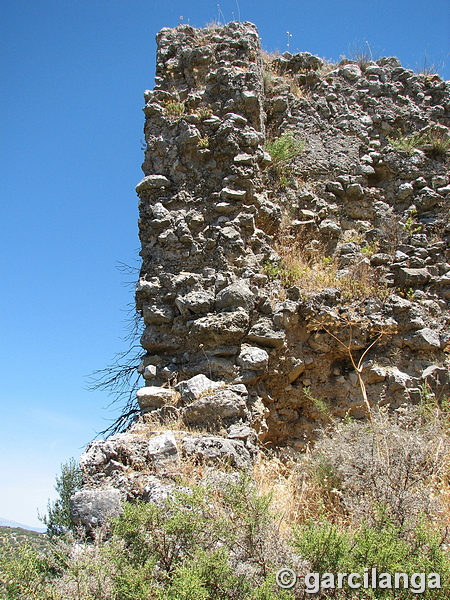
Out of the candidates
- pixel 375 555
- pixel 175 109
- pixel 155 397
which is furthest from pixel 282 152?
pixel 375 555

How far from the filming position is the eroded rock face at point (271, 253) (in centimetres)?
525

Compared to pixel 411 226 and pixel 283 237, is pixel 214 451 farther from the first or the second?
pixel 411 226

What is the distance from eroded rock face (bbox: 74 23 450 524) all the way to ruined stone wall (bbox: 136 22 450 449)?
20mm

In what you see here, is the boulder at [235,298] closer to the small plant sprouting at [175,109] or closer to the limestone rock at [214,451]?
the limestone rock at [214,451]

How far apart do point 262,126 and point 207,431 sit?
441 centimetres

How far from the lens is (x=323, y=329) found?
5.89m

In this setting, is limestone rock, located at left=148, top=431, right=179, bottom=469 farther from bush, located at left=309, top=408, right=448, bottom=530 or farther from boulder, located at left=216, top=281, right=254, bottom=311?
boulder, located at left=216, top=281, right=254, bottom=311

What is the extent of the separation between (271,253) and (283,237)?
51 centimetres

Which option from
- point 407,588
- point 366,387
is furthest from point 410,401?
point 407,588

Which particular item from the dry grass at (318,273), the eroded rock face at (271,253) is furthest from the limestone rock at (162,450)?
the dry grass at (318,273)

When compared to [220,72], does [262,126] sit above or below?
below

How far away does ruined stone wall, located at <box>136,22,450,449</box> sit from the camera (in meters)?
5.52

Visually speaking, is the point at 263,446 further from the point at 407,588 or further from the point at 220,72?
the point at 220,72

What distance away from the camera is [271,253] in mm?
6258
